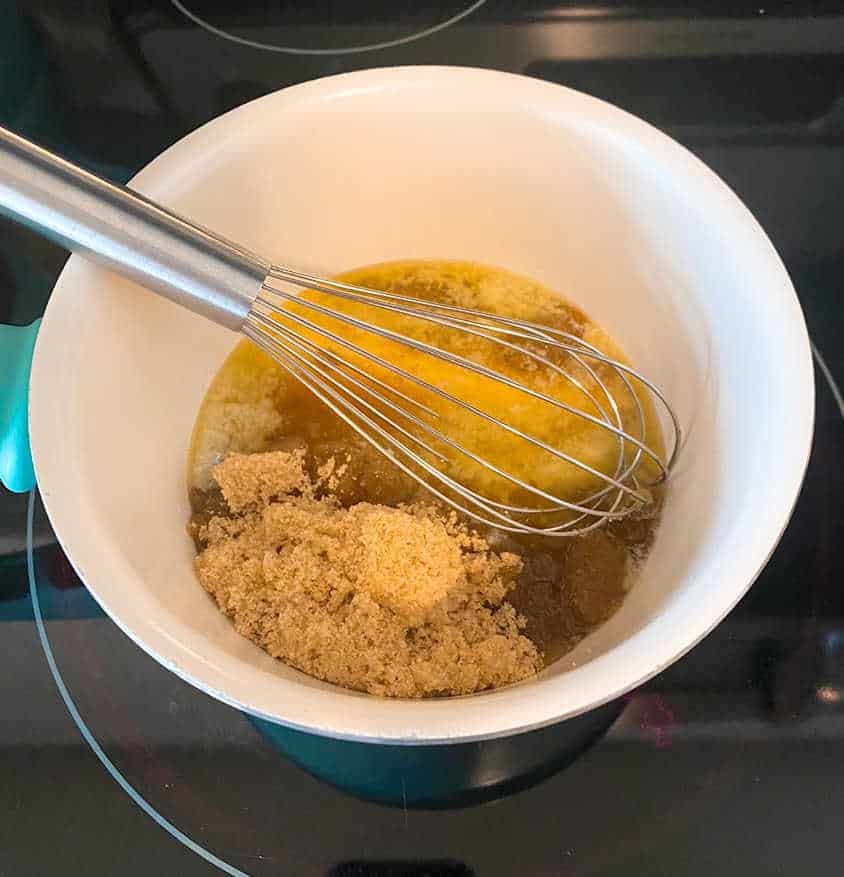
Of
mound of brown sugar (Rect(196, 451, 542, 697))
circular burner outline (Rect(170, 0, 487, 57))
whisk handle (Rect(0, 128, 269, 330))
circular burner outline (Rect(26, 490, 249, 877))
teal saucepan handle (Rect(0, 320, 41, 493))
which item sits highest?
circular burner outline (Rect(170, 0, 487, 57))

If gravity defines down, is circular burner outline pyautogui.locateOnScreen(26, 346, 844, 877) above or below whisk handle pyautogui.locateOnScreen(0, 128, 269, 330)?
below

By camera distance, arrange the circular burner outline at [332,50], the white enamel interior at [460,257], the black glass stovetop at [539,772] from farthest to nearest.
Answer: the circular burner outline at [332,50] → the black glass stovetop at [539,772] → the white enamel interior at [460,257]

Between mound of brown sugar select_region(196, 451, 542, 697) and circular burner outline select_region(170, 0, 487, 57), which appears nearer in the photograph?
mound of brown sugar select_region(196, 451, 542, 697)

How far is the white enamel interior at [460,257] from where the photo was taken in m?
0.57

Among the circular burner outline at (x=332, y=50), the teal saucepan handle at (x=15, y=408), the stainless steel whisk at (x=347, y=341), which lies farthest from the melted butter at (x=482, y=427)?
the circular burner outline at (x=332, y=50)

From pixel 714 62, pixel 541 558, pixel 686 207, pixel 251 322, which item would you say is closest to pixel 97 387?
pixel 251 322

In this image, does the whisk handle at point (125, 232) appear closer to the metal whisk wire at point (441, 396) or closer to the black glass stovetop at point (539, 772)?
the metal whisk wire at point (441, 396)

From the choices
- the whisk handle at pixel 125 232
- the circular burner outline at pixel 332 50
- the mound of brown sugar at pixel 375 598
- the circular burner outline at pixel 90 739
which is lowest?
the circular burner outline at pixel 90 739

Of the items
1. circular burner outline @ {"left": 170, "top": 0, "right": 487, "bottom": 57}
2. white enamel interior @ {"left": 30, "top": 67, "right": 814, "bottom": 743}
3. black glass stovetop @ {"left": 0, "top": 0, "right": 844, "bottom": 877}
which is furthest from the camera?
circular burner outline @ {"left": 170, "top": 0, "right": 487, "bottom": 57}

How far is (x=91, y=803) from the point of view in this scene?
0.71m

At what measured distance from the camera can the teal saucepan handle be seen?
2.31 feet

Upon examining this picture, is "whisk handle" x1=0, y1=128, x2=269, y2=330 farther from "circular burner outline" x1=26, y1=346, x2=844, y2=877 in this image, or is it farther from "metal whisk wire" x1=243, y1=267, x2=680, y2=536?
"circular burner outline" x1=26, y1=346, x2=844, y2=877

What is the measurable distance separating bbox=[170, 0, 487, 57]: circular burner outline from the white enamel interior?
0.87ft

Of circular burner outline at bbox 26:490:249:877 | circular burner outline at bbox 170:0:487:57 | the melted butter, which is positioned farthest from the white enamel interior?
circular burner outline at bbox 170:0:487:57
